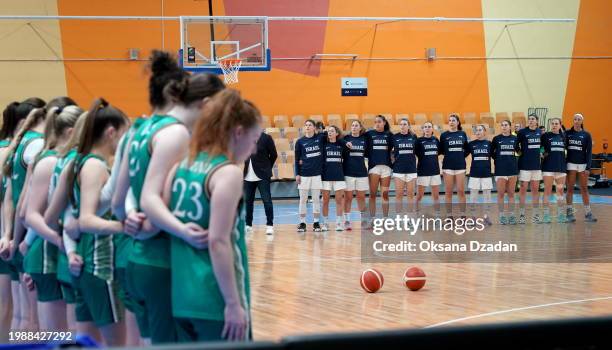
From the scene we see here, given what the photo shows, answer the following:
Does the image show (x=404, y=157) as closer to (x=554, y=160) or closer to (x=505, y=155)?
(x=505, y=155)

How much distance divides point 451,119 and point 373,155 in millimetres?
1810

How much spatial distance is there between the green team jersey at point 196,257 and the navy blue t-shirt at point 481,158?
13.1m

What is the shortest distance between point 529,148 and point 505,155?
593 millimetres

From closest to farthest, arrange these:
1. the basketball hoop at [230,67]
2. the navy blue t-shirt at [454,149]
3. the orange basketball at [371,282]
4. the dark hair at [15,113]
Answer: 1. the dark hair at [15,113]
2. the orange basketball at [371,282]
3. the navy blue t-shirt at [454,149]
4. the basketball hoop at [230,67]

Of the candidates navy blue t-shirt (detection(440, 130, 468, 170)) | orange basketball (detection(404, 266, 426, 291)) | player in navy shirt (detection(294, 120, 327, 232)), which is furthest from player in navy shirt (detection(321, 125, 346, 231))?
orange basketball (detection(404, 266, 426, 291))

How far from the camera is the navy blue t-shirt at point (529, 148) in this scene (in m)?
16.1

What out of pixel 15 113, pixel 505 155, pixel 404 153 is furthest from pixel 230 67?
pixel 15 113

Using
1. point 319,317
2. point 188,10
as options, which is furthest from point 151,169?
point 188,10

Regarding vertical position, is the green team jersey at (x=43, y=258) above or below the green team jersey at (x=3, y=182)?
below

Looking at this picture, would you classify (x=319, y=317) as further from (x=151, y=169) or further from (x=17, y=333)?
(x=151, y=169)

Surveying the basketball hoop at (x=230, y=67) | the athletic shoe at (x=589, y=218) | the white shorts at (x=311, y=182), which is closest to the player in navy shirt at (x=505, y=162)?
the athletic shoe at (x=589, y=218)

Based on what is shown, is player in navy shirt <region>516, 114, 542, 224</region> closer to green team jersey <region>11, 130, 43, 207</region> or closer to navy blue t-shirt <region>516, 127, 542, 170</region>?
navy blue t-shirt <region>516, 127, 542, 170</region>

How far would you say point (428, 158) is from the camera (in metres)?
16.0

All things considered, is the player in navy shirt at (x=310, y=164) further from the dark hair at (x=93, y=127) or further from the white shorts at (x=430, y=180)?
the dark hair at (x=93, y=127)
